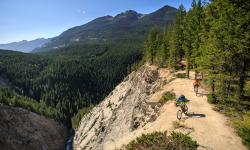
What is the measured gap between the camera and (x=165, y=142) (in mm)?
20812

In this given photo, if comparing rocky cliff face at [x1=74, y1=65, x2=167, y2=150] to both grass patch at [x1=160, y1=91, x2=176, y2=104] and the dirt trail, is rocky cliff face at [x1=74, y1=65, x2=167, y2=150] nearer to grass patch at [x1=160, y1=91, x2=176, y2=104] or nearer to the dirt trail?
grass patch at [x1=160, y1=91, x2=176, y2=104]

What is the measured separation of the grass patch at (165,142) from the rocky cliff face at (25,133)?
54.5 m

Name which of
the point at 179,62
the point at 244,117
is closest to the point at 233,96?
the point at 244,117

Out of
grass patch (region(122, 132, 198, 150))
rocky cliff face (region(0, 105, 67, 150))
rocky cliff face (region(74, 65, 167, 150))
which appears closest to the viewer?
grass patch (region(122, 132, 198, 150))

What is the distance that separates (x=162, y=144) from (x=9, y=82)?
7737 inches

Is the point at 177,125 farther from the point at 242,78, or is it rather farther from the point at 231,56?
the point at 231,56

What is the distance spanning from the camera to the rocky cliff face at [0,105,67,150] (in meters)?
69.3

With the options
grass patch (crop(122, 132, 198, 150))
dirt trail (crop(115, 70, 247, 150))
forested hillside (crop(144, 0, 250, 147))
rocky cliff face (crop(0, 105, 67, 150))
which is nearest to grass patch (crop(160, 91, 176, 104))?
dirt trail (crop(115, 70, 247, 150))

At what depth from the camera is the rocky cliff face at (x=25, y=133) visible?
227 ft

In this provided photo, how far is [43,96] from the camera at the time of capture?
170750 mm

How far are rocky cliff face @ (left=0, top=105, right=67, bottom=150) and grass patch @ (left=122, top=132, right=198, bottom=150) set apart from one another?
2147 inches

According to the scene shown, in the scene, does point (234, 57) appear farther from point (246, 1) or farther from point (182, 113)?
point (182, 113)

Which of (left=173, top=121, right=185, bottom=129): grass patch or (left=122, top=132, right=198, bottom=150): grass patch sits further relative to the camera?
(left=173, top=121, right=185, bottom=129): grass patch

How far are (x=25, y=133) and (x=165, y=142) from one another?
6924 centimetres
